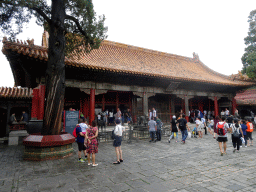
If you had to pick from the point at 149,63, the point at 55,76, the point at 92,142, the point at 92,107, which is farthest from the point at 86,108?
the point at 92,142

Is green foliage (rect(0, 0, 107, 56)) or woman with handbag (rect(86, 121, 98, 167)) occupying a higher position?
green foliage (rect(0, 0, 107, 56))

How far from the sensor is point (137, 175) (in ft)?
12.6

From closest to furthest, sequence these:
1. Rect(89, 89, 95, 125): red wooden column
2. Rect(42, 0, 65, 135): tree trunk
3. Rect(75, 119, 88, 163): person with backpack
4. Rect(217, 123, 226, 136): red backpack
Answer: Rect(75, 119, 88, 163): person with backpack
Rect(217, 123, 226, 136): red backpack
Rect(42, 0, 65, 135): tree trunk
Rect(89, 89, 95, 125): red wooden column

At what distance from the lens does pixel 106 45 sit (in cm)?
1491

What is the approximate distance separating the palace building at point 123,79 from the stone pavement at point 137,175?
5.24 m

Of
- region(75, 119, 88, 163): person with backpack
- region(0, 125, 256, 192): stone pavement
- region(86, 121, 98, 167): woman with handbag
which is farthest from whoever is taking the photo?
region(75, 119, 88, 163): person with backpack

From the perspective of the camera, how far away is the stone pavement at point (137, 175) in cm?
322

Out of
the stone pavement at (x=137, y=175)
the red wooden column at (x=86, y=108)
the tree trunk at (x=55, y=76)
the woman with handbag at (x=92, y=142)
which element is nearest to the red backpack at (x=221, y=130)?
the stone pavement at (x=137, y=175)

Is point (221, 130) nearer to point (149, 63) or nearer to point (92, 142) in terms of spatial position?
point (92, 142)

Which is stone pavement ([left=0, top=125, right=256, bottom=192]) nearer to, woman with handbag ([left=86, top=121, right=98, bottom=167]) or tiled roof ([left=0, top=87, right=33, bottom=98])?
woman with handbag ([left=86, top=121, right=98, bottom=167])

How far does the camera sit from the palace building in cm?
900

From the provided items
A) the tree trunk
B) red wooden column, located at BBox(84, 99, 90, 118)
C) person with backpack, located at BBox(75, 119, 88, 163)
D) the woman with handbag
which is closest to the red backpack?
the woman with handbag

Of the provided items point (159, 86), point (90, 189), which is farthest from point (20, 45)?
point (159, 86)

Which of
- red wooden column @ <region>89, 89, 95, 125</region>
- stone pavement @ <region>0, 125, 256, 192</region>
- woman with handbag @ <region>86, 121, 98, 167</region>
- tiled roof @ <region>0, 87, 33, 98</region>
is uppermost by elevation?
tiled roof @ <region>0, 87, 33, 98</region>
